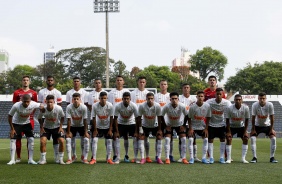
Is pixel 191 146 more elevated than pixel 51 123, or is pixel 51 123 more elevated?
pixel 51 123

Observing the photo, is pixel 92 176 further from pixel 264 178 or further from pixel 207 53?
pixel 207 53

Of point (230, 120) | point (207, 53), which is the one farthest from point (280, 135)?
point (207, 53)

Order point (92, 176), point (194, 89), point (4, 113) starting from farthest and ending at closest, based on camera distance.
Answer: point (194, 89), point (4, 113), point (92, 176)

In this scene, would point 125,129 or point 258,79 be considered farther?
point 258,79

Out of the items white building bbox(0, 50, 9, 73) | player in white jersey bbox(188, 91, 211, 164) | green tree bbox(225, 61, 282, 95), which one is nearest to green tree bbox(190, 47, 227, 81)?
green tree bbox(225, 61, 282, 95)

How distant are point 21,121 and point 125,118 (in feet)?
7.76

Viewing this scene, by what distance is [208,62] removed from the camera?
83188 mm

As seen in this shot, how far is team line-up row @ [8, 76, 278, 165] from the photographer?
1205 cm

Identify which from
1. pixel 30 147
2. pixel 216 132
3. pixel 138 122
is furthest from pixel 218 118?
pixel 30 147

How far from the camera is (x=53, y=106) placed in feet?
39.2

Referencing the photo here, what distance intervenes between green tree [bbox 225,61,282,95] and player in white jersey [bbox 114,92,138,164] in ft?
210

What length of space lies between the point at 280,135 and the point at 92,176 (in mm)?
36579

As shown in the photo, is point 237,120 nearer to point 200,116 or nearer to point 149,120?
point 200,116

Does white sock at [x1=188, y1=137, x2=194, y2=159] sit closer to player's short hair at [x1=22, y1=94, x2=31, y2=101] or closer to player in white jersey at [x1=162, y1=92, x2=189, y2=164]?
player in white jersey at [x1=162, y1=92, x2=189, y2=164]
